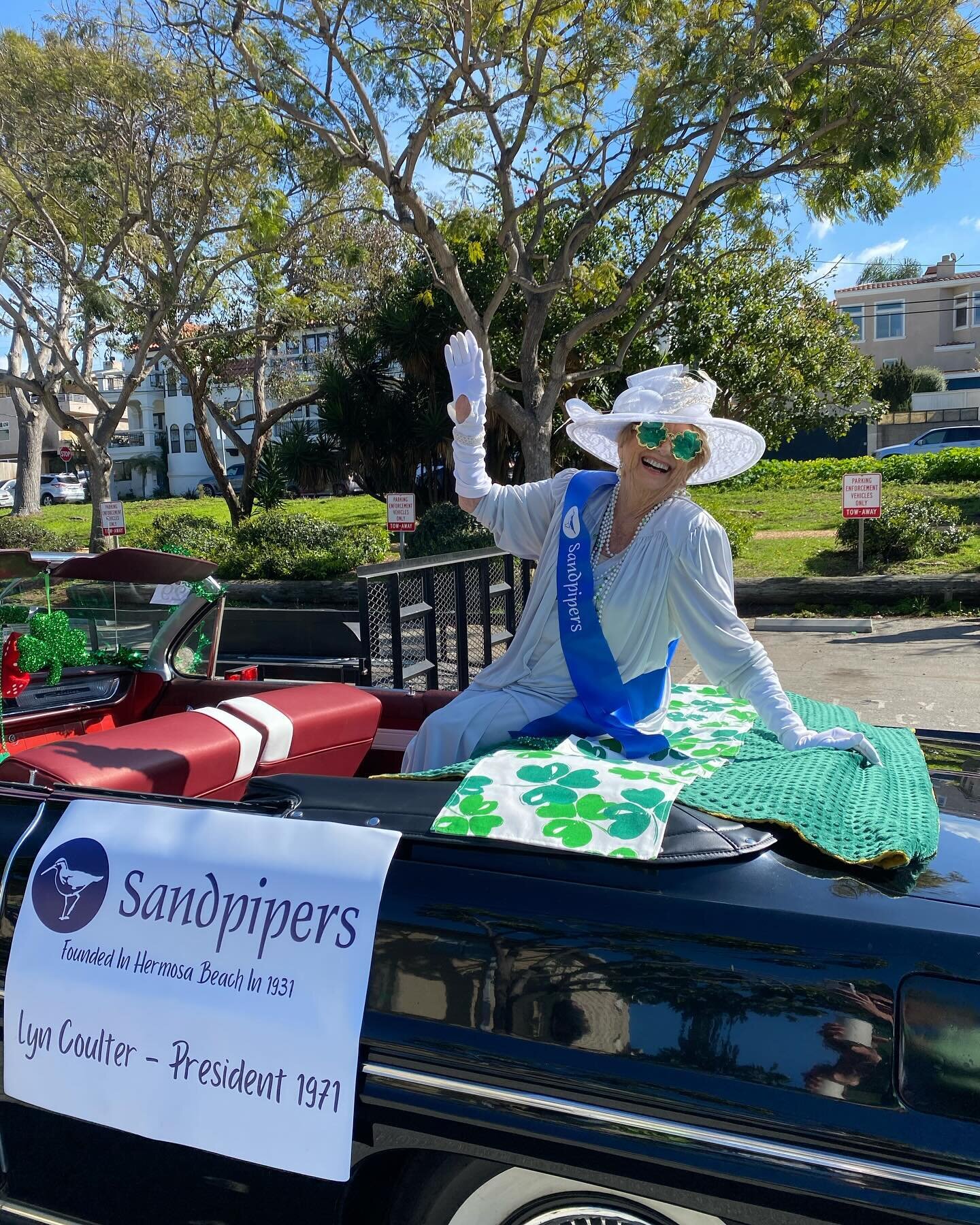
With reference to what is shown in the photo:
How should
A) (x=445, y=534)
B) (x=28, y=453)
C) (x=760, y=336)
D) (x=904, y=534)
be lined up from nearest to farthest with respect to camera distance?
(x=904, y=534) < (x=445, y=534) < (x=760, y=336) < (x=28, y=453)

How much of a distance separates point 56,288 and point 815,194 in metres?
13.8

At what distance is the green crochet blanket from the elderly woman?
0.16m

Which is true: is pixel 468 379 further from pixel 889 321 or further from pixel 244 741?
pixel 889 321

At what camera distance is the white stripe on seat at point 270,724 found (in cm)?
273

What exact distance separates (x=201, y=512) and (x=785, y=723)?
77.8 feet

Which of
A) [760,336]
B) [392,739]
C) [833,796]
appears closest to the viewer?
[833,796]

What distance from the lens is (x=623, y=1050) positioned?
1.58 metres

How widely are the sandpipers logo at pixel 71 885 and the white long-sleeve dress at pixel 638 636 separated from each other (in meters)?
0.84

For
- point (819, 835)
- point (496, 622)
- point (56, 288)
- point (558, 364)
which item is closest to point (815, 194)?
point (558, 364)

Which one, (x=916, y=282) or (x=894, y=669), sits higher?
(x=916, y=282)

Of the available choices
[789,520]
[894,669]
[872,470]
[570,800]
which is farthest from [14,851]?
[872,470]

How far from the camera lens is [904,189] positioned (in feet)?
38.0

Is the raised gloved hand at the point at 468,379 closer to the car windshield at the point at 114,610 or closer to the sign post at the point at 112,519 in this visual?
the car windshield at the point at 114,610

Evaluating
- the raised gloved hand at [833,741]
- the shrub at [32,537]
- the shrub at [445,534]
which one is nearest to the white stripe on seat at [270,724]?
the raised gloved hand at [833,741]
